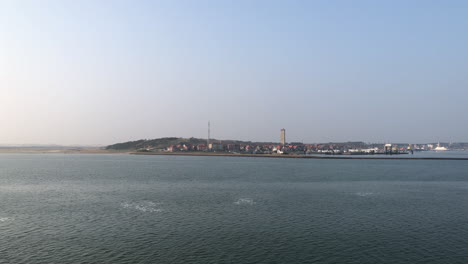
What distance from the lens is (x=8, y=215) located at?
3122cm

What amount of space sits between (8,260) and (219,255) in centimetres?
1205

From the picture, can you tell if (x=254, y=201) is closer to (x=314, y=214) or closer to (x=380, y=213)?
(x=314, y=214)

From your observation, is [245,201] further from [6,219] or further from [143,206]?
[6,219]

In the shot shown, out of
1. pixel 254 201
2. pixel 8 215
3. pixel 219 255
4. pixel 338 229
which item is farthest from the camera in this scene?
pixel 254 201

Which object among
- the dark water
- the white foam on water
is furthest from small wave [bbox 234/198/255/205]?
the white foam on water

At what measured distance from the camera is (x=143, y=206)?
3588 cm

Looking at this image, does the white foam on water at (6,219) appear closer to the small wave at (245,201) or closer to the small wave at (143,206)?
the small wave at (143,206)

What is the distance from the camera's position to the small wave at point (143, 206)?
34188mm

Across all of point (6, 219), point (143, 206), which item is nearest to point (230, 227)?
point (143, 206)

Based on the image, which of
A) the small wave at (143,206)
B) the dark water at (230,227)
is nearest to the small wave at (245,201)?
the dark water at (230,227)

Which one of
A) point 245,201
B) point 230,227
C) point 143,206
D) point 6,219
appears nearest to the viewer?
point 230,227

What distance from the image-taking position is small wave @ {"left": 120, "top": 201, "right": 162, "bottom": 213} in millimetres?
34188

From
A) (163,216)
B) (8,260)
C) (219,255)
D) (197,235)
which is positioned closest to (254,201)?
(163,216)

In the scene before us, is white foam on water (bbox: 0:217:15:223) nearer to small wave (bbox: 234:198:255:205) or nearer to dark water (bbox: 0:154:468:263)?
dark water (bbox: 0:154:468:263)
